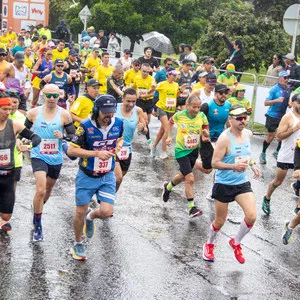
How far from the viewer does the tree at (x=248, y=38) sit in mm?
28094

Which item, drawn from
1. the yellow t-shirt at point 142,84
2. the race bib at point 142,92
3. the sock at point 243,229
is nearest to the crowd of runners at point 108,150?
the sock at point 243,229

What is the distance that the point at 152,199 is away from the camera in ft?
38.4

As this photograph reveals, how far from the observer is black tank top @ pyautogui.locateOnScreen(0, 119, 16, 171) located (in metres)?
8.55

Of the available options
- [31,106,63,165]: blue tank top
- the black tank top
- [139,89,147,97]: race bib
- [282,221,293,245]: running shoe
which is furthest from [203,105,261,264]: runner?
[139,89,147,97]: race bib

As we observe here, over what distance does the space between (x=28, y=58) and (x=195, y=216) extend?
1371 cm

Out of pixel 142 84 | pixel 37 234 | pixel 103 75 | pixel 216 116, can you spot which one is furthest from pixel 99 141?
pixel 103 75

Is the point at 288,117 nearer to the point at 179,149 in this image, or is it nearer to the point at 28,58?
the point at 179,149

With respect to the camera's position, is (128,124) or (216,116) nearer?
(128,124)

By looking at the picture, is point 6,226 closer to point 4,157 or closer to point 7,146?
point 4,157

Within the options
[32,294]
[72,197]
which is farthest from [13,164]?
[72,197]

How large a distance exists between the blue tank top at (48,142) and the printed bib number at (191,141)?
212cm

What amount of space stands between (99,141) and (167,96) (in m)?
7.55

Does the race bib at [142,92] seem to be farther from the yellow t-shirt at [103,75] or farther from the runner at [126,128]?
the runner at [126,128]

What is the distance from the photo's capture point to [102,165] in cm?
827
